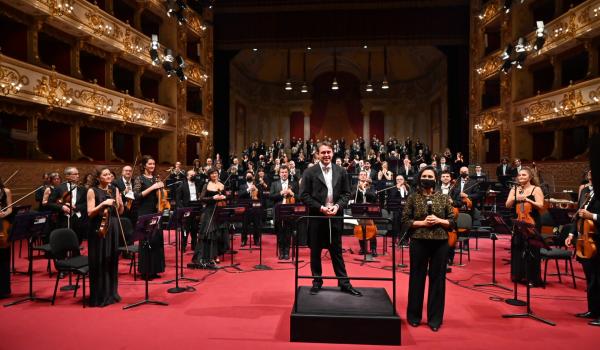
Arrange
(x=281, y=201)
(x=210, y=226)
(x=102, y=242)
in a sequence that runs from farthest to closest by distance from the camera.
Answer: (x=281, y=201), (x=210, y=226), (x=102, y=242)

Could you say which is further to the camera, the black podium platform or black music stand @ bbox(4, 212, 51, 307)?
black music stand @ bbox(4, 212, 51, 307)

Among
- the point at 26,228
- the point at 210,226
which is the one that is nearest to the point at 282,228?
the point at 210,226

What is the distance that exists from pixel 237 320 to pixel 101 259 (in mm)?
1731

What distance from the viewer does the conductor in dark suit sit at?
430cm

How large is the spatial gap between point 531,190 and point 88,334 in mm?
5291

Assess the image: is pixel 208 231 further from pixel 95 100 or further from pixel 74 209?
pixel 95 100

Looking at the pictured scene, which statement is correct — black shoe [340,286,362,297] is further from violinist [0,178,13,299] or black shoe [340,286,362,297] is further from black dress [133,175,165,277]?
violinist [0,178,13,299]

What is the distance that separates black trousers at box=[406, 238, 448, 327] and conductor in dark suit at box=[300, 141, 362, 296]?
2.27ft

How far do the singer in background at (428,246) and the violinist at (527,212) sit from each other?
5.55 feet

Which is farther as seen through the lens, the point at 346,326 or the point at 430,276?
the point at 430,276

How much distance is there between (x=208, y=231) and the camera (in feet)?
21.0

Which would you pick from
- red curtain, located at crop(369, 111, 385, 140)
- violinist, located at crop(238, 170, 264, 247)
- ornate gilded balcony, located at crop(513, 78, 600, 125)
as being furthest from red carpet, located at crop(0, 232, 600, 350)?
red curtain, located at crop(369, 111, 385, 140)

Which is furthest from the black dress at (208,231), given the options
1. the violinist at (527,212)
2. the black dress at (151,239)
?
the violinist at (527,212)

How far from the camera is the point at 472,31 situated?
16453 millimetres
